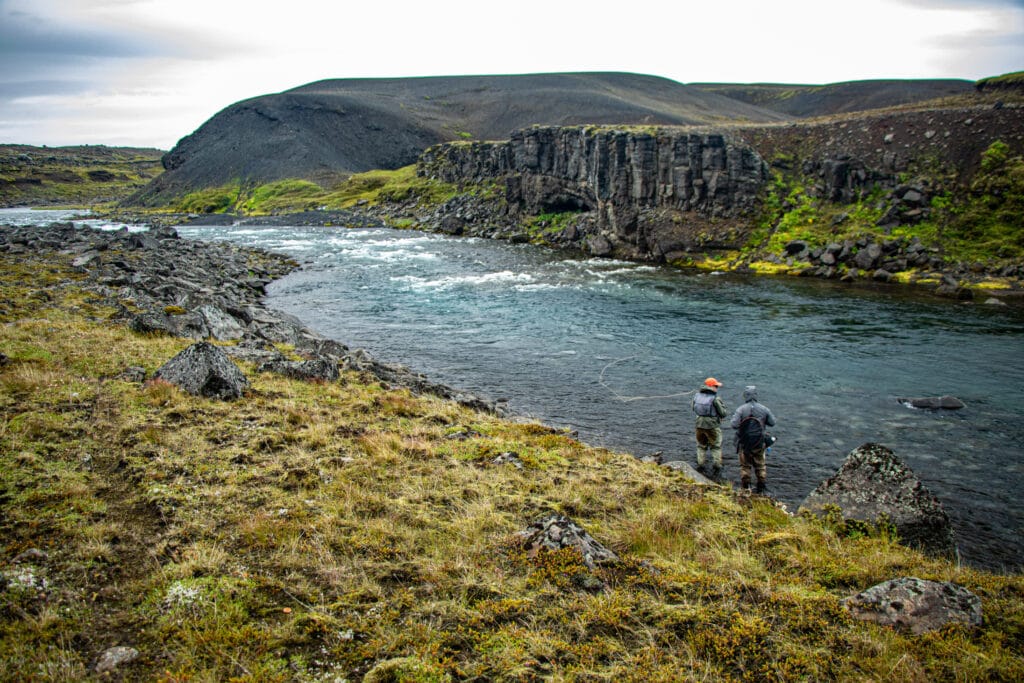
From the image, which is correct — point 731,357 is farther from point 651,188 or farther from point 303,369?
point 651,188

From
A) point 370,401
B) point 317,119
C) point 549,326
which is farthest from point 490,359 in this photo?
point 317,119

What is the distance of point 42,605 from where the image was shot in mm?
6625

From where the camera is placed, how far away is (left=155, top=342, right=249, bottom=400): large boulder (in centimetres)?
1518

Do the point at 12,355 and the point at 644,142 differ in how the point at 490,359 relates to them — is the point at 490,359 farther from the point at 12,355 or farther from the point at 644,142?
the point at 644,142

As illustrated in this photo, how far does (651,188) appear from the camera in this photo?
2525 inches

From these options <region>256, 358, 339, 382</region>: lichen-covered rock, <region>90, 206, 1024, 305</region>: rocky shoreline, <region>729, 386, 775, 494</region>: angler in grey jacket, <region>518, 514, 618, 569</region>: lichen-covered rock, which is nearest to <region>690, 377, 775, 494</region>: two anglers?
<region>729, 386, 775, 494</region>: angler in grey jacket

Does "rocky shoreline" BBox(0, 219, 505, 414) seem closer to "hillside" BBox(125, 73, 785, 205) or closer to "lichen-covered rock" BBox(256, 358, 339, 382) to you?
"lichen-covered rock" BBox(256, 358, 339, 382)

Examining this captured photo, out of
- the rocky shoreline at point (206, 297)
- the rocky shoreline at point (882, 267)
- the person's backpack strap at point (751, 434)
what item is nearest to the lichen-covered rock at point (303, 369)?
the rocky shoreline at point (206, 297)

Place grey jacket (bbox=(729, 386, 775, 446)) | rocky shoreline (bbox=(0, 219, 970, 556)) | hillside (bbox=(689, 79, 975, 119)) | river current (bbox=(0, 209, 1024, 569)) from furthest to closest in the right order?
1. hillside (bbox=(689, 79, 975, 119))
2. river current (bbox=(0, 209, 1024, 569))
3. grey jacket (bbox=(729, 386, 775, 446))
4. rocky shoreline (bbox=(0, 219, 970, 556))

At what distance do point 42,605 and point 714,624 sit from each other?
842 centimetres

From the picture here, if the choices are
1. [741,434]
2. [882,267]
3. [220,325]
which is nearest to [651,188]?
[882,267]

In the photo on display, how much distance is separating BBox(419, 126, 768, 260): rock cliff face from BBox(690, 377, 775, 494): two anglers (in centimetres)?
4284

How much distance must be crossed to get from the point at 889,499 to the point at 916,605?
4542 millimetres

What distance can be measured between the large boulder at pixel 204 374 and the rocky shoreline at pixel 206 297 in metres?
1.02
